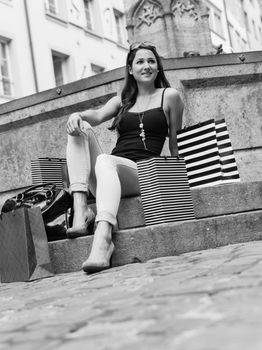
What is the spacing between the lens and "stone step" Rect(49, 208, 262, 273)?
4230 mm

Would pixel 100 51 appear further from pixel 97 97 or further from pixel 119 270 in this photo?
pixel 119 270

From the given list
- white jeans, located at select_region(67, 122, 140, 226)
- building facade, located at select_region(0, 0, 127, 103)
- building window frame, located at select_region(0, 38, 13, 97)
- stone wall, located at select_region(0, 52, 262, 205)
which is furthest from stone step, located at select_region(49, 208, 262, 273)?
building window frame, located at select_region(0, 38, 13, 97)

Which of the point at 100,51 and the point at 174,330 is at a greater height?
the point at 100,51

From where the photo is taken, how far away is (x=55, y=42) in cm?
2062

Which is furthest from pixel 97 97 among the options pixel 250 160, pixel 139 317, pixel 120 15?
pixel 120 15

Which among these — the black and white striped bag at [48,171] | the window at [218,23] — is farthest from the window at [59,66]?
the black and white striped bag at [48,171]

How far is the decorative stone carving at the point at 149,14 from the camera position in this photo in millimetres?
8359

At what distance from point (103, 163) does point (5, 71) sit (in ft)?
49.7

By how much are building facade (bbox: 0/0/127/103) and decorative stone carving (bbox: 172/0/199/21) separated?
10.6m

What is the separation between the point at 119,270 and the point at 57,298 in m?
0.84

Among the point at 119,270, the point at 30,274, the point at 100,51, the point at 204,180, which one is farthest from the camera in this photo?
the point at 100,51

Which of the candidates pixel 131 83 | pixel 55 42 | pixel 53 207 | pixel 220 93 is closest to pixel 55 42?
pixel 55 42

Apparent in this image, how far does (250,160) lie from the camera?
6.54 meters

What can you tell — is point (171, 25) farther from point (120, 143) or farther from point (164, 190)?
point (164, 190)
